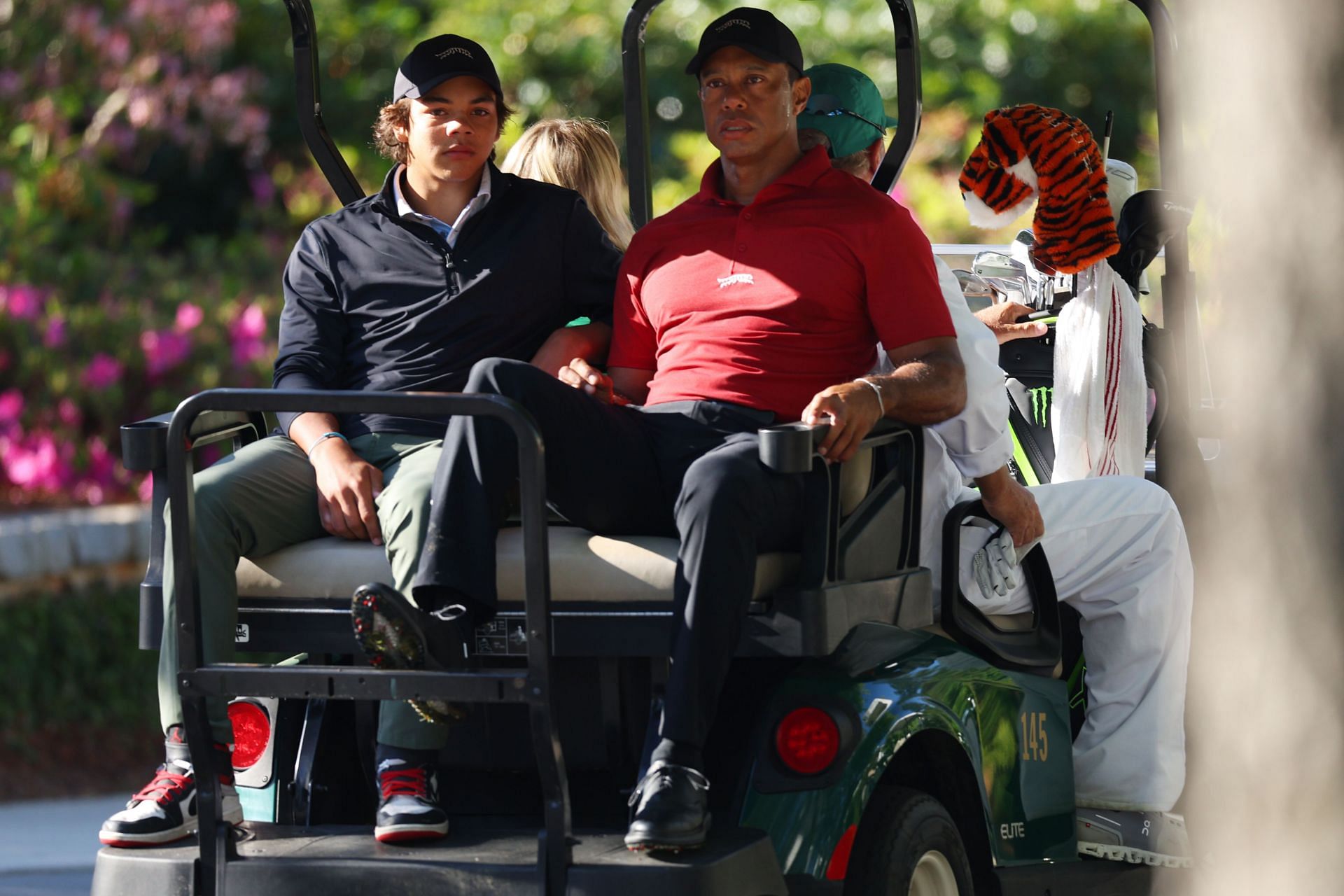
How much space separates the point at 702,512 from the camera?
287 cm

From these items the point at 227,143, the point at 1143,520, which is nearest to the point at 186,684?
the point at 1143,520

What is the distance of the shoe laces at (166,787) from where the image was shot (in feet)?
9.91

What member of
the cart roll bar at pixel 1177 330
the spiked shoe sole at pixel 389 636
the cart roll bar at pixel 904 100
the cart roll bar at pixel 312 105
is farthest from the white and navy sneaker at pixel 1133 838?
the cart roll bar at pixel 312 105

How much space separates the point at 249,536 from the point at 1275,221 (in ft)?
7.78

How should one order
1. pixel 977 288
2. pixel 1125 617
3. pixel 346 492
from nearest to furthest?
pixel 346 492
pixel 1125 617
pixel 977 288

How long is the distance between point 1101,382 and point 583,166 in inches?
52.0

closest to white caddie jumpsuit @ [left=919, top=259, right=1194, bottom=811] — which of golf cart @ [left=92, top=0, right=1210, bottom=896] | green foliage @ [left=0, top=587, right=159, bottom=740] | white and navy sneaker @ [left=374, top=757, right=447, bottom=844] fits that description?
golf cart @ [left=92, top=0, right=1210, bottom=896]

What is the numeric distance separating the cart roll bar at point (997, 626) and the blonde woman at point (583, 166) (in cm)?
125

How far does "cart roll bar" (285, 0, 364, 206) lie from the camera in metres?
4.13

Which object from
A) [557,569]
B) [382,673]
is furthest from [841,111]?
[382,673]

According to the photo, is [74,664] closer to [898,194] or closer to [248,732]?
[248,732]

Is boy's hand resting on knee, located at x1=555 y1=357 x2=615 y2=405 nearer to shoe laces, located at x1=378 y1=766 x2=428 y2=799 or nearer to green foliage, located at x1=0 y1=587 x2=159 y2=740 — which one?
shoe laces, located at x1=378 y1=766 x2=428 y2=799

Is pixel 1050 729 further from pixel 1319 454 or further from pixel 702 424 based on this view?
pixel 1319 454

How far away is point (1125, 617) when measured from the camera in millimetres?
3820
